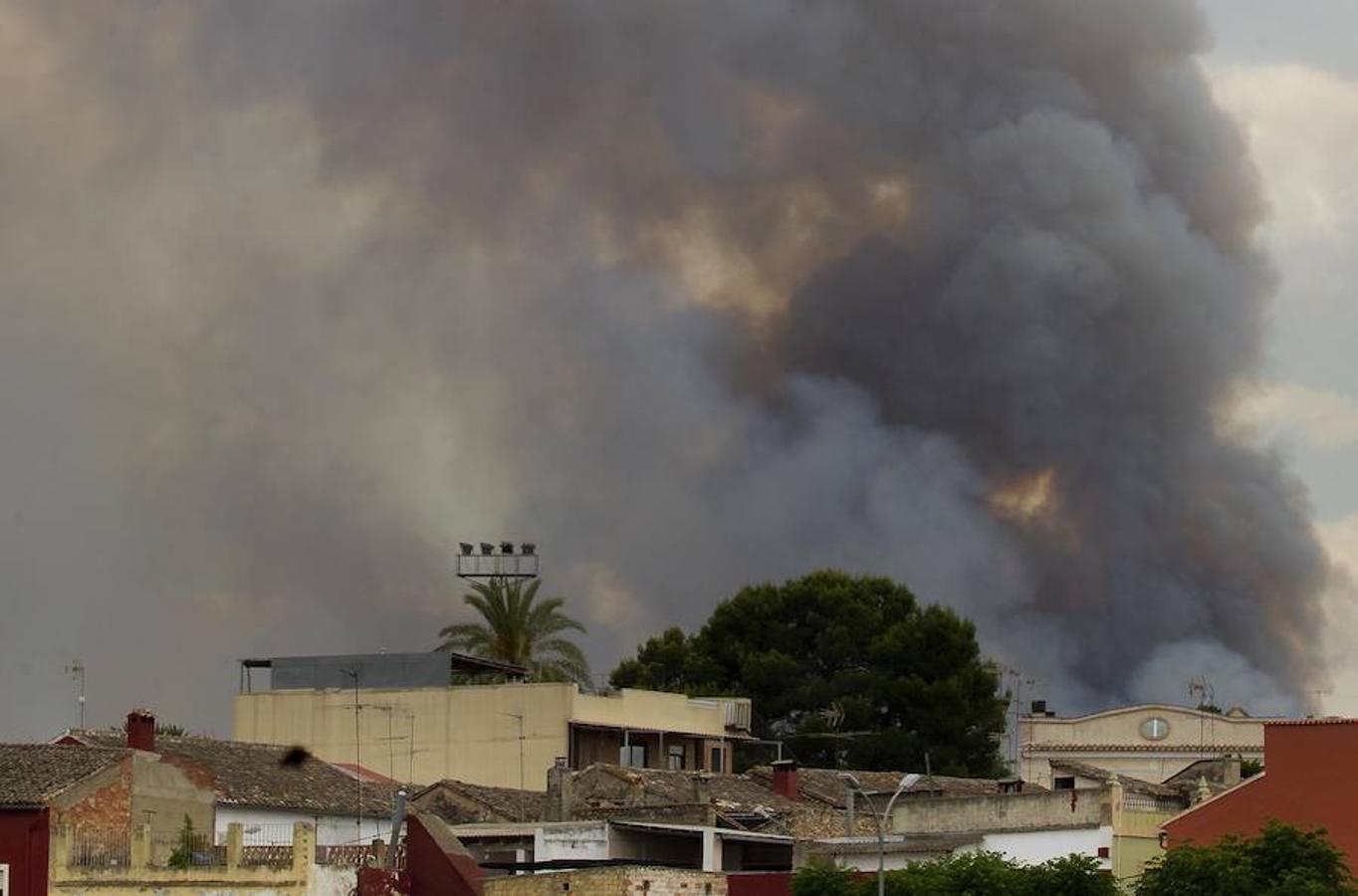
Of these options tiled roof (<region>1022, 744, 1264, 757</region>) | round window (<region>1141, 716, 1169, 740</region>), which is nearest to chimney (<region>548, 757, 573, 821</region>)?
tiled roof (<region>1022, 744, 1264, 757</region>)

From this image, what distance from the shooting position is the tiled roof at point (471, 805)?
7100cm

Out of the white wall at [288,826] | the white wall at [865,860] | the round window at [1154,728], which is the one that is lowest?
the white wall at [865,860]

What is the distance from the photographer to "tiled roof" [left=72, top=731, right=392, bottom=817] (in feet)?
214

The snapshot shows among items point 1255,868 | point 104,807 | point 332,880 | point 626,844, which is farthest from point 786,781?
point 104,807

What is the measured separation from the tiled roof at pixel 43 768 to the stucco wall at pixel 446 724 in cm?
2884

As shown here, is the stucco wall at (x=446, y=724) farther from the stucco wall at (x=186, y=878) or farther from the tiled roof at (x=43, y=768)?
the stucco wall at (x=186, y=878)

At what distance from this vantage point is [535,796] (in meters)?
76.9

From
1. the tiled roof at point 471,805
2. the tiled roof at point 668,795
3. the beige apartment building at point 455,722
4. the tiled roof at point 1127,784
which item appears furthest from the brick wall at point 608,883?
the beige apartment building at point 455,722

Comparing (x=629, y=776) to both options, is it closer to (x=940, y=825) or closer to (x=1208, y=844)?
(x=940, y=825)

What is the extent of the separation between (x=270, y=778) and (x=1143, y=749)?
53428mm

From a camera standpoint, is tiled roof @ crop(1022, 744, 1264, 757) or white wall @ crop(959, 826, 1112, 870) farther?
tiled roof @ crop(1022, 744, 1264, 757)

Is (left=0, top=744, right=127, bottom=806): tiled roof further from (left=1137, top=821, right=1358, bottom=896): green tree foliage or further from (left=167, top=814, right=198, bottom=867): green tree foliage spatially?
(left=1137, top=821, right=1358, bottom=896): green tree foliage

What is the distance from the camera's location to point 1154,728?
373 ft

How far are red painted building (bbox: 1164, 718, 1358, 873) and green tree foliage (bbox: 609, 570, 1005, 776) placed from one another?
35249mm
